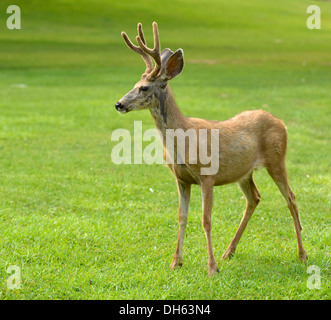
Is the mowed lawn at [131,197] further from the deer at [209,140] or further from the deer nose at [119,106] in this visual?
the deer nose at [119,106]

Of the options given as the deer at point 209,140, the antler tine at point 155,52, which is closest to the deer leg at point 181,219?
the deer at point 209,140

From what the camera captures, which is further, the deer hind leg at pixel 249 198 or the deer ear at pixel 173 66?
the deer hind leg at pixel 249 198

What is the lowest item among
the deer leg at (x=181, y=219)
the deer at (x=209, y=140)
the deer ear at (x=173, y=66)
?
the deer leg at (x=181, y=219)

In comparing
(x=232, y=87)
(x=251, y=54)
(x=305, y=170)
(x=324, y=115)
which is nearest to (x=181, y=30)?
(x=251, y=54)

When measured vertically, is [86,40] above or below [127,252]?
above

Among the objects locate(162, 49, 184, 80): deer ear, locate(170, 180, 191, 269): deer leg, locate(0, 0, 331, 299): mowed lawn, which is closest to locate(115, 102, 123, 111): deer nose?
locate(162, 49, 184, 80): deer ear

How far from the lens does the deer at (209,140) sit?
17.3ft

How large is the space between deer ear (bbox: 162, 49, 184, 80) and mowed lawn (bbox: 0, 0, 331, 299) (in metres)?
1.92

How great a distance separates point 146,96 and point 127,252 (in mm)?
1797

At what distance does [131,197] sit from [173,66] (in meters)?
3.30

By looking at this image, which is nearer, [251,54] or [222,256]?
[222,256]
